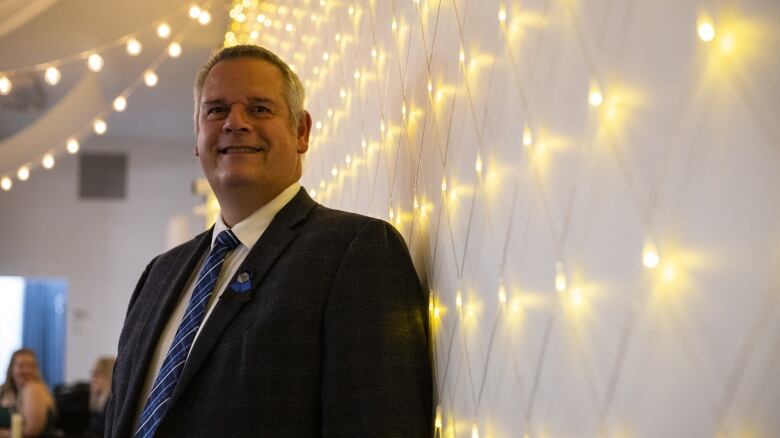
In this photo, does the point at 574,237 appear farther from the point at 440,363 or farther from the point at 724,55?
the point at 440,363

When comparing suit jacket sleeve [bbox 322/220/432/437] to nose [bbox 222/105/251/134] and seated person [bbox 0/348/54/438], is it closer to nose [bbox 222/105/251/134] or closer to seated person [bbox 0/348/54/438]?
nose [bbox 222/105/251/134]

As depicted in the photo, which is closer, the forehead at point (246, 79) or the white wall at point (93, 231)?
the forehead at point (246, 79)

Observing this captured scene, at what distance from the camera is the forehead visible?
175cm

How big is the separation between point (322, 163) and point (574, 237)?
182cm

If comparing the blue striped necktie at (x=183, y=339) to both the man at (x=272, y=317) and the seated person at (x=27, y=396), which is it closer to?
the man at (x=272, y=317)

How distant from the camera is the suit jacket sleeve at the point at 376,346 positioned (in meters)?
1.37

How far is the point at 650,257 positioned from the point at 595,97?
8.0 inches

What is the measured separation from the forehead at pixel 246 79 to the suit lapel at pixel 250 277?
23 centimetres

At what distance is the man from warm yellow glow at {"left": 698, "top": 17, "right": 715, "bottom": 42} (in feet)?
2.52

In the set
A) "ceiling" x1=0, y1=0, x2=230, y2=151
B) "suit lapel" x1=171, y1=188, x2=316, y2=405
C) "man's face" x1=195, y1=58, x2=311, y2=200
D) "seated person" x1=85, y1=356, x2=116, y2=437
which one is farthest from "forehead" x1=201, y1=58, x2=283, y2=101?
"seated person" x1=85, y1=356, x2=116, y2=437

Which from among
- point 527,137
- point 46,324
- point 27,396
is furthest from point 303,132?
point 46,324

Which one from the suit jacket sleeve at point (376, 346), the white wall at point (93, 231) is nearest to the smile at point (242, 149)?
the suit jacket sleeve at point (376, 346)

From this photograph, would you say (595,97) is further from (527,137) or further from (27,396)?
(27,396)

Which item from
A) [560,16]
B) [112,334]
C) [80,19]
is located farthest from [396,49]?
[112,334]
